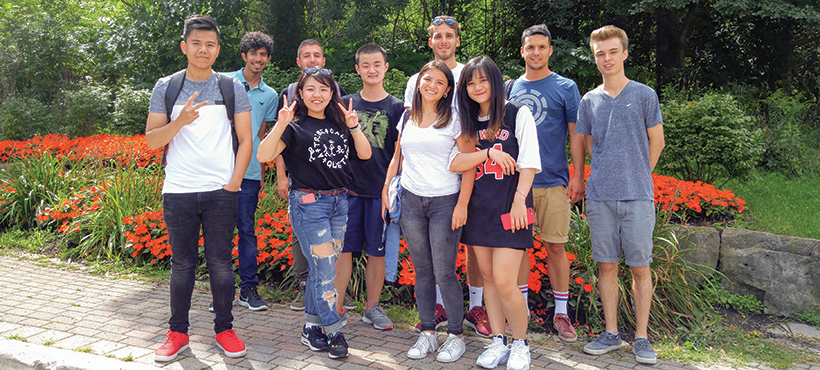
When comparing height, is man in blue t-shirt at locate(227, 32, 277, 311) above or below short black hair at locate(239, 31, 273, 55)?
below

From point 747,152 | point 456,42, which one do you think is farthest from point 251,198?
point 747,152

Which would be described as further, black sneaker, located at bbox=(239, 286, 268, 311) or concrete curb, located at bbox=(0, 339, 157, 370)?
black sneaker, located at bbox=(239, 286, 268, 311)

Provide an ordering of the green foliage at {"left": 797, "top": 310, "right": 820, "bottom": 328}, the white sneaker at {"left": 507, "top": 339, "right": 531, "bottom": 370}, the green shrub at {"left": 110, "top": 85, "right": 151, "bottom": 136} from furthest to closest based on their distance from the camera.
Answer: the green shrub at {"left": 110, "top": 85, "right": 151, "bottom": 136}, the green foliage at {"left": 797, "top": 310, "right": 820, "bottom": 328}, the white sneaker at {"left": 507, "top": 339, "right": 531, "bottom": 370}

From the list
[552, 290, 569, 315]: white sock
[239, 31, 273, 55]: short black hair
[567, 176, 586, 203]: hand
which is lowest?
[552, 290, 569, 315]: white sock

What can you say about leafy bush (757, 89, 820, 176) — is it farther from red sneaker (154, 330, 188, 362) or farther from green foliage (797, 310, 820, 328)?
red sneaker (154, 330, 188, 362)

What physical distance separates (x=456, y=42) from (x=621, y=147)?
1.49 metres

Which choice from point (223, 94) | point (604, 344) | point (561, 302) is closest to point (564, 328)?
point (561, 302)

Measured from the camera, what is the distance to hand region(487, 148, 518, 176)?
131 inches

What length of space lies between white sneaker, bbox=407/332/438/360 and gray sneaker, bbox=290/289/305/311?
4.24 ft

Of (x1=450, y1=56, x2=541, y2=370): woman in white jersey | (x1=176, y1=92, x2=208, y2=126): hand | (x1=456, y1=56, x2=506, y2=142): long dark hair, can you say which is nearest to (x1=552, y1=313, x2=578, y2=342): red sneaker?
(x1=450, y1=56, x2=541, y2=370): woman in white jersey

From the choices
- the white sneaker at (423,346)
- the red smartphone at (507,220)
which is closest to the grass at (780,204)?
the red smartphone at (507,220)

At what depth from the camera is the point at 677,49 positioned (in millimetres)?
11555

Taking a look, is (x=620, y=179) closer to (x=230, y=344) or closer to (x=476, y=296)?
(x=476, y=296)

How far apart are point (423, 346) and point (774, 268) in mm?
3157
